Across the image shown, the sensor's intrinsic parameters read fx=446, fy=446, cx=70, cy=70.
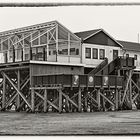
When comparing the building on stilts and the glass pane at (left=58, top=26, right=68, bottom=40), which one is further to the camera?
the glass pane at (left=58, top=26, right=68, bottom=40)

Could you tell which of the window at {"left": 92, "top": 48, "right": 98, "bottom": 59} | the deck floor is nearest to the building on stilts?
the window at {"left": 92, "top": 48, "right": 98, "bottom": 59}

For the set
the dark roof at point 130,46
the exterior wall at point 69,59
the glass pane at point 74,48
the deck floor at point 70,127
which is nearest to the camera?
the deck floor at point 70,127

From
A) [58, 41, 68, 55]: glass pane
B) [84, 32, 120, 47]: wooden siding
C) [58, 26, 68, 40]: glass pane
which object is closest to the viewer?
[58, 26, 68, 40]: glass pane

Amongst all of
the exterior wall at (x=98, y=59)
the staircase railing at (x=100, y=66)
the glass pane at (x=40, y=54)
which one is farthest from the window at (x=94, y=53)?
the glass pane at (x=40, y=54)

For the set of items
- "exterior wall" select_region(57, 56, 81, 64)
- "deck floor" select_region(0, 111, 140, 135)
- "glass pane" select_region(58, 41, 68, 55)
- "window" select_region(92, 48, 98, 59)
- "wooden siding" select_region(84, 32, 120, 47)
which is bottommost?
"deck floor" select_region(0, 111, 140, 135)

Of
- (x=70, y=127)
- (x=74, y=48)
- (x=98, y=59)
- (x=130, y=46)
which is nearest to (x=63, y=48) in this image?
(x=74, y=48)

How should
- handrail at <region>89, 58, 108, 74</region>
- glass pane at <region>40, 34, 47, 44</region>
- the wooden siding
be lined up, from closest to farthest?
handrail at <region>89, 58, 108, 74</region> < the wooden siding < glass pane at <region>40, 34, 47, 44</region>

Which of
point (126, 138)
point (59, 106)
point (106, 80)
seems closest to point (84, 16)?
point (126, 138)

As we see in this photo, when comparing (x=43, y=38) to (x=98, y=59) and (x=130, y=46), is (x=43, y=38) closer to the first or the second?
(x=98, y=59)

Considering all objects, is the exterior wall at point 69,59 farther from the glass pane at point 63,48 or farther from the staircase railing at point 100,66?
the glass pane at point 63,48

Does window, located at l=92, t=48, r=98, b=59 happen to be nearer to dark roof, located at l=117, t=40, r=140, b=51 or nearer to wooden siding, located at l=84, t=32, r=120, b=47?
wooden siding, located at l=84, t=32, r=120, b=47

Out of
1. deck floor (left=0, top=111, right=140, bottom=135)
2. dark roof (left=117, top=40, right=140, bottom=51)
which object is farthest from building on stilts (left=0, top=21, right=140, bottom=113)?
deck floor (left=0, top=111, right=140, bottom=135)

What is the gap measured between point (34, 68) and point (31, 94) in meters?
2.22

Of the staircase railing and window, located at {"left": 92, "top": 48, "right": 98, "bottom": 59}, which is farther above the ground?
window, located at {"left": 92, "top": 48, "right": 98, "bottom": 59}
